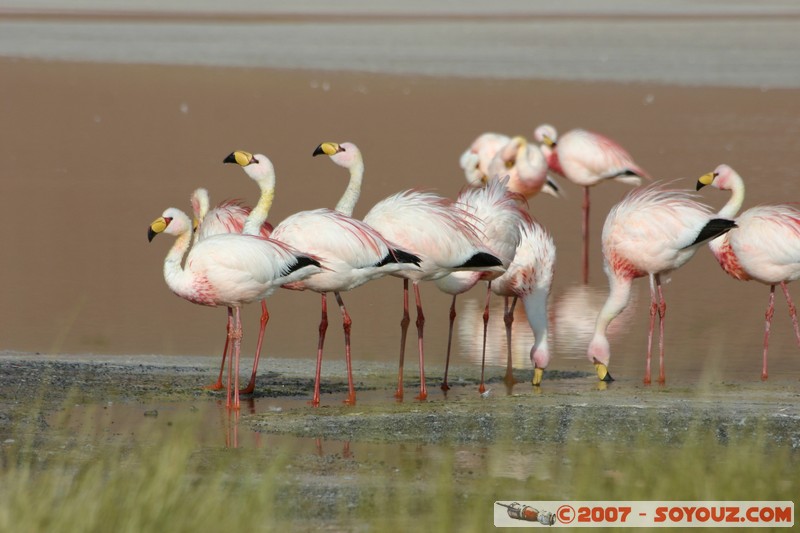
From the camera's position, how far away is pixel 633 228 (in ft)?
32.3

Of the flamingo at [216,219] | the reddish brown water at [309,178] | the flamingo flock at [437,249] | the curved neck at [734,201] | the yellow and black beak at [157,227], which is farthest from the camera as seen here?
the curved neck at [734,201]

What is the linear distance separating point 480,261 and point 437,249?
30 cm

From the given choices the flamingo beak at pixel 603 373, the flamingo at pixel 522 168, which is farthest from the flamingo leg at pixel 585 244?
the flamingo beak at pixel 603 373

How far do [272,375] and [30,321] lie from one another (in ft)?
7.34

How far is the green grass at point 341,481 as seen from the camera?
474 centimetres

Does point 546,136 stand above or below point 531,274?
above

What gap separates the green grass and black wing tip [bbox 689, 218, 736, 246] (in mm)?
2762

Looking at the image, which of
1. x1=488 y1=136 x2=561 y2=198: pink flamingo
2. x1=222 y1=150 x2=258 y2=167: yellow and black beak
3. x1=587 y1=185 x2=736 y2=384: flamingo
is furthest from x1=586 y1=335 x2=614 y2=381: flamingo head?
x1=488 y1=136 x2=561 y2=198: pink flamingo

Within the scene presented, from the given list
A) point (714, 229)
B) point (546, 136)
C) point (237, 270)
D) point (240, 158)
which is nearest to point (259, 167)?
point (240, 158)

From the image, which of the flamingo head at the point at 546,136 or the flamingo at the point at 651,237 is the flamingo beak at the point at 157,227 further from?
the flamingo head at the point at 546,136

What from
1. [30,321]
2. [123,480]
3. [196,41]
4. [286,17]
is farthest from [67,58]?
[123,480]

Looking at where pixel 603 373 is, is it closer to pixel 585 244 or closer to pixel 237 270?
pixel 237 270

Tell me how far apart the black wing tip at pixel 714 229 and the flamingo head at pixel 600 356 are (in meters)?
0.98

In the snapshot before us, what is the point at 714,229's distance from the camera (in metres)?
9.50
